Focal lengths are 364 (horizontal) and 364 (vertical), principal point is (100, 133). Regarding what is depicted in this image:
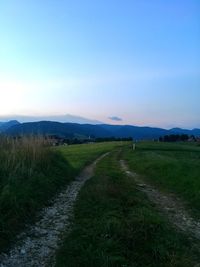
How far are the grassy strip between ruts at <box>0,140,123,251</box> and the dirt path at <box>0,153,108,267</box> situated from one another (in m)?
0.33

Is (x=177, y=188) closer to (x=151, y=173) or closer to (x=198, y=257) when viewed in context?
(x=151, y=173)

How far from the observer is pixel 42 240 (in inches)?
362

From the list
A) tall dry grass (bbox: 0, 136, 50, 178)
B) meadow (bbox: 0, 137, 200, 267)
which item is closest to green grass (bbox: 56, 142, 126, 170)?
tall dry grass (bbox: 0, 136, 50, 178)

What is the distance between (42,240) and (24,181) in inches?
190

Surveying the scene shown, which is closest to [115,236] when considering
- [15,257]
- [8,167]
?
[15,257]

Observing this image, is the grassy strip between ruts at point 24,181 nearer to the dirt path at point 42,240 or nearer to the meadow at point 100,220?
the meadow at point 100,220

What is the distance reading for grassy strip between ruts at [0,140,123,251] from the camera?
10.1 m

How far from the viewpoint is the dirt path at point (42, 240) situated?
782cm

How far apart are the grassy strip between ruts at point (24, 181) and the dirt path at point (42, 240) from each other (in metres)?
0.33

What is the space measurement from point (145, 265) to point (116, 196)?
21.4 feet

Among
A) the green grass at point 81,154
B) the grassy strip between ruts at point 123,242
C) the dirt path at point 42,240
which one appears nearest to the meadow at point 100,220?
the grassy strip between ruts at point 123,242

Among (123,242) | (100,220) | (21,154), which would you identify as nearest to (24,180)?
(21,154)

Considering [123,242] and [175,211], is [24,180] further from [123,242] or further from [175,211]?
[123,242]

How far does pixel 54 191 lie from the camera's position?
15.7 metres
